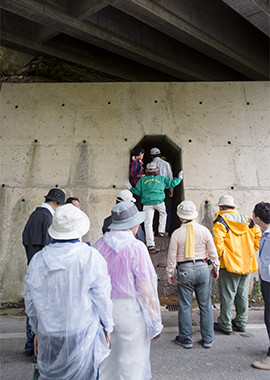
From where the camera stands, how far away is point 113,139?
682 centimetres

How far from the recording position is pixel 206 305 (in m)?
3.65

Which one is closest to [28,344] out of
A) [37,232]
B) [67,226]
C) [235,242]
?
[37,232]

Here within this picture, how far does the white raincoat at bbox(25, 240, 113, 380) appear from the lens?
1859 mm

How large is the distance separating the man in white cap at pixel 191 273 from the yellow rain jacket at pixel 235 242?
33 cm

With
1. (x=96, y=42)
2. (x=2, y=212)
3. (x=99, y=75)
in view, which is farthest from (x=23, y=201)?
(x=99, y=75)

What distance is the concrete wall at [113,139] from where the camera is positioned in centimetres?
636

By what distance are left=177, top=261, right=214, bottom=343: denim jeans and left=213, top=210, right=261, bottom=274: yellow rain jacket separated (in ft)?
1.48

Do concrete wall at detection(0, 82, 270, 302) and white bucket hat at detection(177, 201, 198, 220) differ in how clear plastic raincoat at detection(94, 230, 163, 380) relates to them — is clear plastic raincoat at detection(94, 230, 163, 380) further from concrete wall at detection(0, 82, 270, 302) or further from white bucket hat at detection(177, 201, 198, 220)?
concrete wall at detection(0, 82, 270, 302)

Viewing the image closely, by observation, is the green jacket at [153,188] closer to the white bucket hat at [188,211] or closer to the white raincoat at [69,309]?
the white bucket hat at [188,211]

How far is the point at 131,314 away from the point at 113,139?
5.03 m

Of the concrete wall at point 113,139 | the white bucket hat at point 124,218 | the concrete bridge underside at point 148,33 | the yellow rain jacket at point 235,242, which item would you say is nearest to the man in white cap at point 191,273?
the yellow rain jacket at point 235,242

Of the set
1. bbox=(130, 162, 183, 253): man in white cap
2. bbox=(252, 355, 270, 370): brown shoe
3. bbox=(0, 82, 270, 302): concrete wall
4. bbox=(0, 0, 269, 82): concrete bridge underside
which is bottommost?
bbox=(252, 355, 270, 370): brown shoe

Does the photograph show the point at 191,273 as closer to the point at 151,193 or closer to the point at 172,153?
the point at 151,193

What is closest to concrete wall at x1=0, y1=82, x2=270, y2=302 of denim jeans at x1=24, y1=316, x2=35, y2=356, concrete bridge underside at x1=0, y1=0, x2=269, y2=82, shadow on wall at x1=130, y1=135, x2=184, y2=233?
shadow on wall at x1=130, y1=135, x2=184, y2=233
